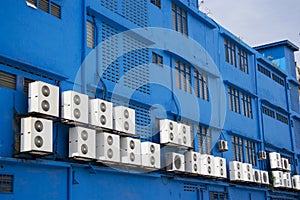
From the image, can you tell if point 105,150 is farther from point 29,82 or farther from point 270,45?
point 270,45

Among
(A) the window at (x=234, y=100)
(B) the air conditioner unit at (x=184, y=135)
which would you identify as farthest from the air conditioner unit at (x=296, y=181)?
(B) the air conditioner unit at (x=184, y=135)

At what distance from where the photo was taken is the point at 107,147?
1401 centimetres

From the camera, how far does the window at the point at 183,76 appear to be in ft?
65.6

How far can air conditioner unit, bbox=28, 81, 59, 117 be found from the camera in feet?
39.0

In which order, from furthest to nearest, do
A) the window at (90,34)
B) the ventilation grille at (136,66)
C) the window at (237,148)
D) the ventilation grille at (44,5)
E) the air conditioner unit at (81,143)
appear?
the window at (237,148), the ventilation grille at (136,66), the window at (90,34), the ventilation grille at (44,5), the air conditioner unit at (81,143)

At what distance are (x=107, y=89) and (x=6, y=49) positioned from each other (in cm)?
416

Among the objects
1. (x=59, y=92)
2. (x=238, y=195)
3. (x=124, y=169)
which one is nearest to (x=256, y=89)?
(x=238, y=195)

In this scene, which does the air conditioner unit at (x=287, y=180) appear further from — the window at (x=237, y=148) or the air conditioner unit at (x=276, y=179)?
the window at (x=237, y=148)

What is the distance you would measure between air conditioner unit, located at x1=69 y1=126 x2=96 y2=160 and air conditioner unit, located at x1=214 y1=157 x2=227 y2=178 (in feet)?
27.1

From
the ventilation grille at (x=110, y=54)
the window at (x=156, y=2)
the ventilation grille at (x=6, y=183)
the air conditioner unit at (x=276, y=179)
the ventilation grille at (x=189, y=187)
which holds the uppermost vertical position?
the window at (x=156, y=2)

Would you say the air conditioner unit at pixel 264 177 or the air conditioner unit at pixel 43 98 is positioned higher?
the air conditioner unit at pixel 43 98

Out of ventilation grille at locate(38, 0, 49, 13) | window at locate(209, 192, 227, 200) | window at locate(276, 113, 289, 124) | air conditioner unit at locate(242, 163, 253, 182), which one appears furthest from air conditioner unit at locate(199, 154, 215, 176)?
window at locate(276, 113, 289, 124)

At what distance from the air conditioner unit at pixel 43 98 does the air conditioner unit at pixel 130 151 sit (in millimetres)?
3188

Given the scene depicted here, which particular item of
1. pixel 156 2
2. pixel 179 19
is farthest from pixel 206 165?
pixel 156 2
